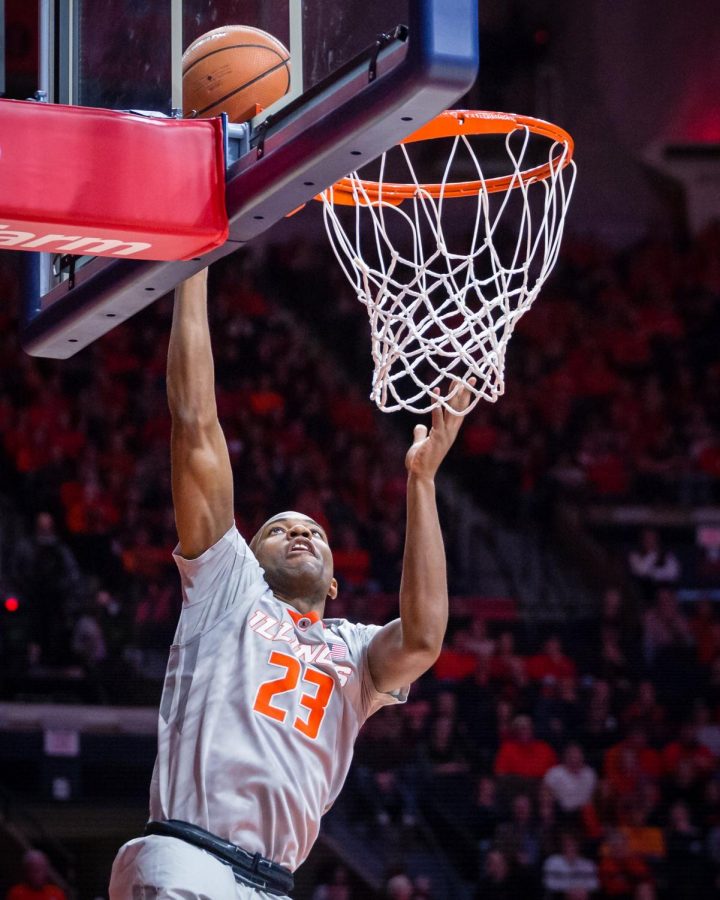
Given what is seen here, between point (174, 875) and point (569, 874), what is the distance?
582 centimetres

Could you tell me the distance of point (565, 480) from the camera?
11.2 m

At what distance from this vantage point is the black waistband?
11.0 ft

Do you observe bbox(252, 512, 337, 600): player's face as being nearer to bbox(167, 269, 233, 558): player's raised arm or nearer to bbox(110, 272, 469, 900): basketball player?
bbox(110, 272, 469, 900): basketball player

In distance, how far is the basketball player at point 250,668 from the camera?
11.1 ft

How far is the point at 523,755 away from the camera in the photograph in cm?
900

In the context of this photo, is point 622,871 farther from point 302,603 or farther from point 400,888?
point 302,603

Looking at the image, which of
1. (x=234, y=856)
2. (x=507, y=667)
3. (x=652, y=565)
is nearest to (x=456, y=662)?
(x=507, y=667)

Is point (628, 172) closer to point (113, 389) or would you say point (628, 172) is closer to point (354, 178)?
point (113, 389)

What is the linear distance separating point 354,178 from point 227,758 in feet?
5.69

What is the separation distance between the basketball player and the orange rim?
764 mm

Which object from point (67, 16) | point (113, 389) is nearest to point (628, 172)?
point (113, 389)

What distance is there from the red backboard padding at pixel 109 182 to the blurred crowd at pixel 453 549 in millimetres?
5971

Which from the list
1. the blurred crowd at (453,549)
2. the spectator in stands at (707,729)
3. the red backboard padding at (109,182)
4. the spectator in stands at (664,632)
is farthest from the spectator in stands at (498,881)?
the red backboard padding at (109,182)

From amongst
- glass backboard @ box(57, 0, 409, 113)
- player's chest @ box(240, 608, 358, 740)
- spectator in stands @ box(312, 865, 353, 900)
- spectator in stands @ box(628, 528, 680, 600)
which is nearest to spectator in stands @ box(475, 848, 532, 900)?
spectator in stands @ box(312, 865, 353, 900)
